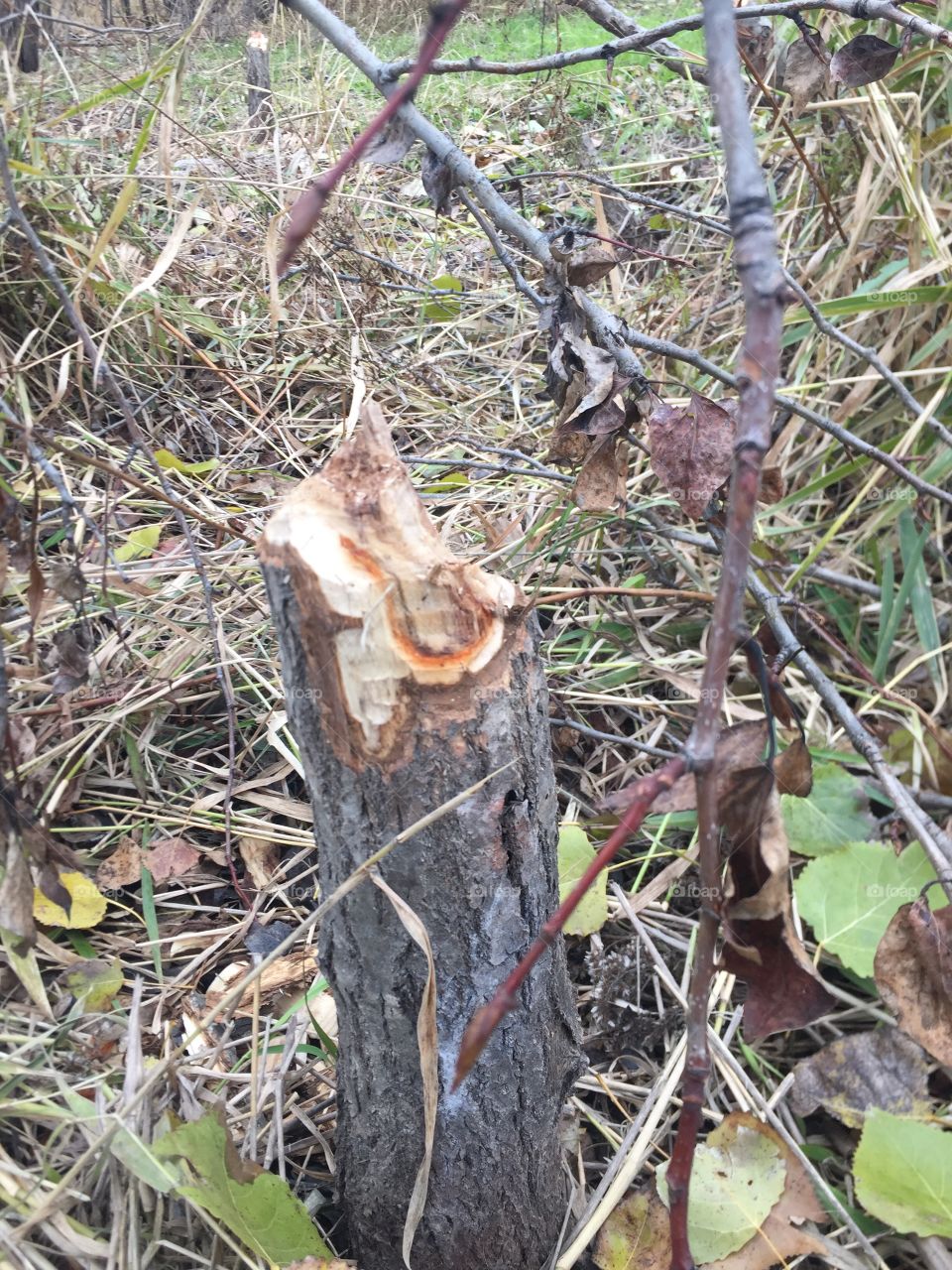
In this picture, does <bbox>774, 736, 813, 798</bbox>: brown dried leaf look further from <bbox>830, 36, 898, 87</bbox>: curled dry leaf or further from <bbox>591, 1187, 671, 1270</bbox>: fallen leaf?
<bbox>830, 36, 898, 87</bbox>: curled dry leaf

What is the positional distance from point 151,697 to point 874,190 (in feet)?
6.63

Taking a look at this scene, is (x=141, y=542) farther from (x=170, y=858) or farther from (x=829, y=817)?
(x=829, y=817)

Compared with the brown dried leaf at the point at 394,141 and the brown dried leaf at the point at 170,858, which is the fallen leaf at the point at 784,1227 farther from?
the brown dried leaf at the point at 394,141

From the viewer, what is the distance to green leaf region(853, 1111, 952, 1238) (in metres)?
1.04

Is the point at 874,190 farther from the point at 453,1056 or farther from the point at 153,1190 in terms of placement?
the point at 153,1190

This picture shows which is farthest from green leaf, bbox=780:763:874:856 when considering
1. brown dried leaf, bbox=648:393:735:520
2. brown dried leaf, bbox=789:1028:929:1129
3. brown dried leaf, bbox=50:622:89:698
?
brown dried leaf, bbox=50:622:89:698

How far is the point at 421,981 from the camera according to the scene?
91cm

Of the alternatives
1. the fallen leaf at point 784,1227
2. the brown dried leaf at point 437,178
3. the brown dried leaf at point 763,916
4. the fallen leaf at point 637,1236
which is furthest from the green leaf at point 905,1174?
the brown dried leaf at point 437,178

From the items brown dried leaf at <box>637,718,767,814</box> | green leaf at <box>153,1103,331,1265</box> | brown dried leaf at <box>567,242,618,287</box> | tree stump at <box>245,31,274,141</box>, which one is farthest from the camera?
tree stump at <box>245,31,274,141</box>

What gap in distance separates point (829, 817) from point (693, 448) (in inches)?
29.1

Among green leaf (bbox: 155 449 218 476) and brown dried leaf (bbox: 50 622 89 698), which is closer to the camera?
brown dried leaf (bbox: 50 622 89 698)

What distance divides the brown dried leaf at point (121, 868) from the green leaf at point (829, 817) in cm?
111

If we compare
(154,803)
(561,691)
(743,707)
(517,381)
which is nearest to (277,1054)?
(154,803)

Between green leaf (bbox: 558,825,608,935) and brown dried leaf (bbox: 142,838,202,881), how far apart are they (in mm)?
649
